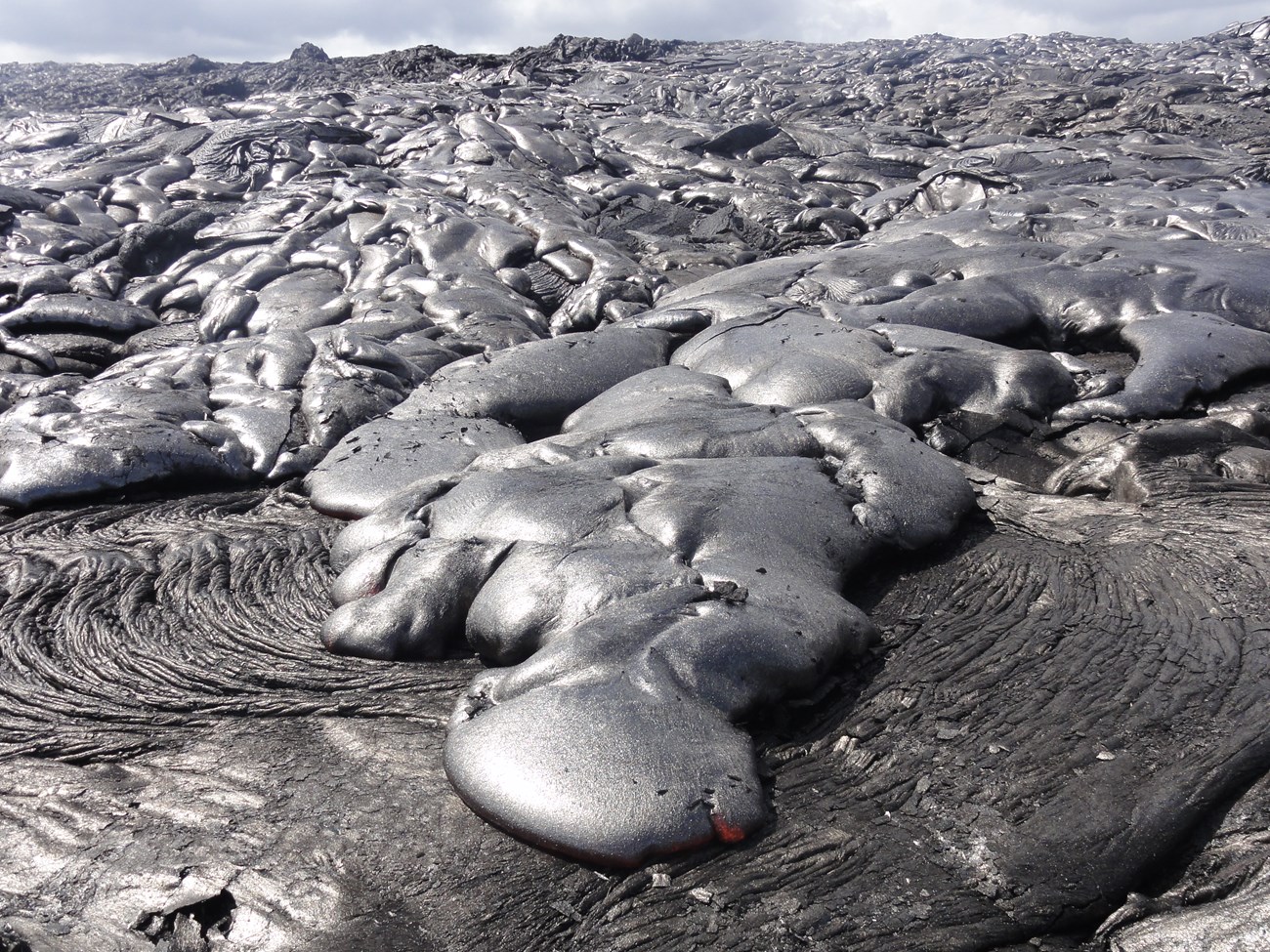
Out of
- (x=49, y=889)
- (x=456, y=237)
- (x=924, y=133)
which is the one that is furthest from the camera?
(x=924, y=133)

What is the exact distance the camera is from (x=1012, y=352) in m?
5.31

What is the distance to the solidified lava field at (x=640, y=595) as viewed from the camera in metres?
2.35

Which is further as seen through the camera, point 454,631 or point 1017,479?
point 1017,479

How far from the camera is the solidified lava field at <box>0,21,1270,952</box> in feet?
7.72

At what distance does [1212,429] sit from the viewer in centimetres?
459

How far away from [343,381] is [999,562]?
397cm

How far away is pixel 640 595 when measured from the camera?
3.09m

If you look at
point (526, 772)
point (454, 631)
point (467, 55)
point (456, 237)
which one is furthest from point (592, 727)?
point (467, 55)

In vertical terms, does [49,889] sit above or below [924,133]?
below

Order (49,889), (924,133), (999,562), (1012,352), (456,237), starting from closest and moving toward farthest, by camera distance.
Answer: (49,889) → (999,562) → (1012,352) → (456,237) → (924,133)

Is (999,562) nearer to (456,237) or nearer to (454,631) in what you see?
(454,631)

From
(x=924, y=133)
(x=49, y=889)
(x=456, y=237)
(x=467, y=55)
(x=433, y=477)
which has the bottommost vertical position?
(x=49, y=889)

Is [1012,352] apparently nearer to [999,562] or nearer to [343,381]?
[999,562]

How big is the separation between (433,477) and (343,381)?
1.84m
